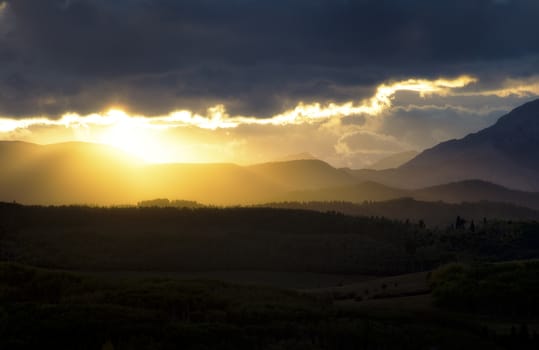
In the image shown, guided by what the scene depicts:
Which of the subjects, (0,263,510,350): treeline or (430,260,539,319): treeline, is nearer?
(0,263,510,350): treeline

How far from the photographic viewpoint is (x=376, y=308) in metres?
85.9

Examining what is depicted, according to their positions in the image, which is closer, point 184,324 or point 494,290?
point 184,324

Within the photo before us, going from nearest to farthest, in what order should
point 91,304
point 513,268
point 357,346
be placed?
1. point 357,346
2. point 91,304
3. point 513,268

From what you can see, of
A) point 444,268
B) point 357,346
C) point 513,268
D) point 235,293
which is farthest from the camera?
point 444,268

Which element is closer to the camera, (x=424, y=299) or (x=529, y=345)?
(x=529, y=345)

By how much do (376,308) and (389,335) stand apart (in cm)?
1800

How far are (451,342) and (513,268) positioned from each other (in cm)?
4255

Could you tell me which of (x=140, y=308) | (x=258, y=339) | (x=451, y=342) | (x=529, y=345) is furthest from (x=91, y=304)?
(x=529, y=345)

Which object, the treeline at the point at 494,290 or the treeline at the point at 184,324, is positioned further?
the treeline at the point at 494,290

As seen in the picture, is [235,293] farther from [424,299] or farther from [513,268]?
[513,268]

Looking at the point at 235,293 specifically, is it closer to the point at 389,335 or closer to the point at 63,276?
the point at 63,276

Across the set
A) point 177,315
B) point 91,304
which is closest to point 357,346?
point 177,315

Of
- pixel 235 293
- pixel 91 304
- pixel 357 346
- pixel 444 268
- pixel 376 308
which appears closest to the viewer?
pixel 357 346

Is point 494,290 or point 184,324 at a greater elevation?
point 494,290
